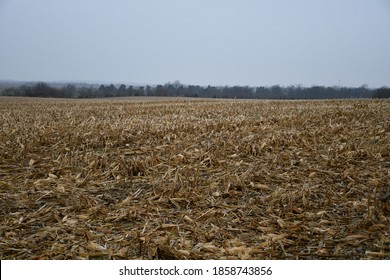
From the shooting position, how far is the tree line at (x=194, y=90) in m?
77.4

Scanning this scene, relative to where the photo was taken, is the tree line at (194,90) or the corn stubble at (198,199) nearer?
the corn stubble at (198,199)

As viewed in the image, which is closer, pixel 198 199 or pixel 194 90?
pixel 198 199

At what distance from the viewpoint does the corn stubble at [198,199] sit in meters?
3.24

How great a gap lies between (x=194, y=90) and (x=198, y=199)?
104050mm

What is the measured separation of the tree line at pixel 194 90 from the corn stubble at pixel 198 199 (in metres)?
61.7

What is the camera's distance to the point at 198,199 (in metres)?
4.43

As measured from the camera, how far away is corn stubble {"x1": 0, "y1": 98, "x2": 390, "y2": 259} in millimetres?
3242

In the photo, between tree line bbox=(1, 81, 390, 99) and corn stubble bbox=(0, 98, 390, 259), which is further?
tree line bbox=(1, 81, 390, 99)

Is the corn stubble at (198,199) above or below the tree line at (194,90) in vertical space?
below

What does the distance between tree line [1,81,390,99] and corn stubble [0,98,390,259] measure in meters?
61.7

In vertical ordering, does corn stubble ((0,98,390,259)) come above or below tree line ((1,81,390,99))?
below

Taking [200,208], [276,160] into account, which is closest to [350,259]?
[200,208]

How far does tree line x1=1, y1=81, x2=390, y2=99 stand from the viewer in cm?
7738

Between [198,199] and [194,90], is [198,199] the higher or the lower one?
the lower one
